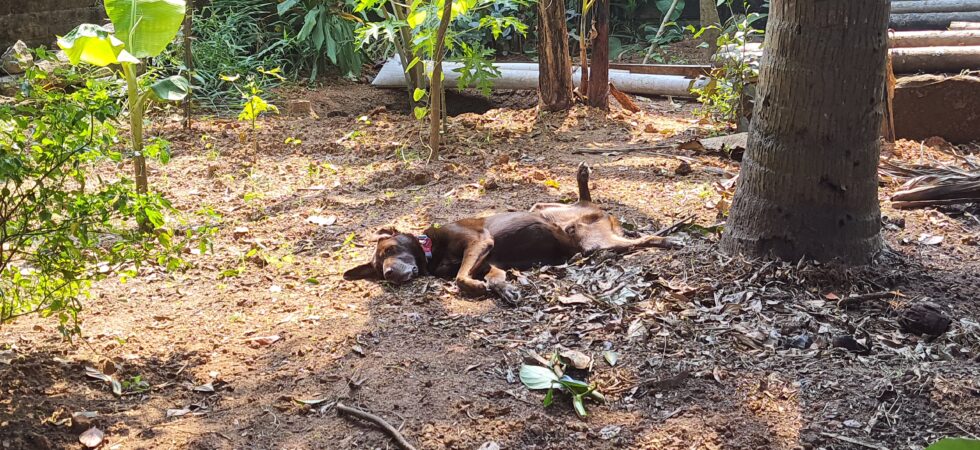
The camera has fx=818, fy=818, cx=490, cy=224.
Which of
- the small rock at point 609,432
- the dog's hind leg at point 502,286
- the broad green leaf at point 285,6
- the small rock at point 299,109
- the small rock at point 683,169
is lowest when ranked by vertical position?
the small rock at point 609,432

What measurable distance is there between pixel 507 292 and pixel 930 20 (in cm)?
894

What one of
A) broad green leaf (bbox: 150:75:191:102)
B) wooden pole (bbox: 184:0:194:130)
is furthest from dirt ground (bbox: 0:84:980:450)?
wooden pole (bbox: 184:0:194:130)

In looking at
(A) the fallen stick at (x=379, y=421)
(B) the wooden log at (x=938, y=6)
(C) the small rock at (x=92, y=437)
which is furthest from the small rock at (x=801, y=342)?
(B) the wooden log at (x=938, y=6)

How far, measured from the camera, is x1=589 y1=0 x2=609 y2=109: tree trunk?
8.93 metres

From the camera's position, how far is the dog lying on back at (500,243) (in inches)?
197

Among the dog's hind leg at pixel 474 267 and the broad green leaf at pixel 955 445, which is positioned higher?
the broad green leaf at pixel 955 445

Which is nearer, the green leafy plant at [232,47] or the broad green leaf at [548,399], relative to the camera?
the broad green leaf at [548,399]

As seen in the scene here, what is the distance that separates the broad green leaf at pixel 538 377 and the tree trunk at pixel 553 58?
5874 millimetres

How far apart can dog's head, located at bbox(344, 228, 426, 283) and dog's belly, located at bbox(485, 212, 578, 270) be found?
0.48 meters

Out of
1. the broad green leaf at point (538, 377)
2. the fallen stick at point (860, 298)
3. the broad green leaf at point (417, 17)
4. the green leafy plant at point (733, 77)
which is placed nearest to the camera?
the broad green leaf at point (538, 377)

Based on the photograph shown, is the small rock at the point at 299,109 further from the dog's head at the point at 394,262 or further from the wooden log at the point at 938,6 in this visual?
the wooden log at the point at 938,6

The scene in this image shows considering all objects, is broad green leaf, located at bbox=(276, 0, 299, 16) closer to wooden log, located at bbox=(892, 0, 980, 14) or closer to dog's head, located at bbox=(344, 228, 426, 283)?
dog's head, located at bbox=(344, 228, 426, 283)

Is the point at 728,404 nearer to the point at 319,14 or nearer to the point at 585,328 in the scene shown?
the point at 585,328

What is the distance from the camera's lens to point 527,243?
5.25 m
